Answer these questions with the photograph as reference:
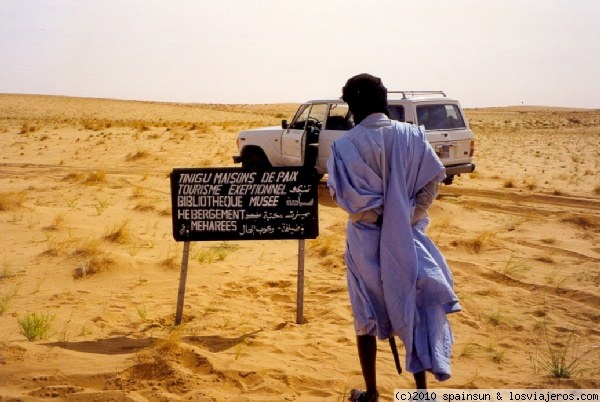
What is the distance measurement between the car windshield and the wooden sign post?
6.77 metres

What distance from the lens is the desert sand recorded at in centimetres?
431

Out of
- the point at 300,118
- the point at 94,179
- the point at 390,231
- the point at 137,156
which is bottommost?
the point at 94,179

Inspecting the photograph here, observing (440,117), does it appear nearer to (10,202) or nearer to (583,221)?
(583,221)

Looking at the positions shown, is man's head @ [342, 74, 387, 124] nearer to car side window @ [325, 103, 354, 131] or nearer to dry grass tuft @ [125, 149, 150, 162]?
car side window @ [325, 103, 354, 131]

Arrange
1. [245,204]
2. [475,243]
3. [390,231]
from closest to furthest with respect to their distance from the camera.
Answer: [390,231], [245,204], [475,243]

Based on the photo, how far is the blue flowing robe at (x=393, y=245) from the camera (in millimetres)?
3312

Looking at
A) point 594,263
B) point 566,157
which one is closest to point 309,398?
point 594,263

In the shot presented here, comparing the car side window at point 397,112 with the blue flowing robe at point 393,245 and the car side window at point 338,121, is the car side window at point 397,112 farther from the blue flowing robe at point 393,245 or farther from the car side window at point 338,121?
the blue flowing robe at point 393,245

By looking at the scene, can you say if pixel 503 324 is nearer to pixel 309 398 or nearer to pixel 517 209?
pixel 309 398

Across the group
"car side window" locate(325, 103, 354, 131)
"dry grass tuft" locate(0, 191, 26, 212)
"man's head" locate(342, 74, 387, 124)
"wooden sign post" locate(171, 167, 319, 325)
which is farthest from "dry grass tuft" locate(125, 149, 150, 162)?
"man's head" locate(342, 74, 387, 124)

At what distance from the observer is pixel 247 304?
20.1 feet

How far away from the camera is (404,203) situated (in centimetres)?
332

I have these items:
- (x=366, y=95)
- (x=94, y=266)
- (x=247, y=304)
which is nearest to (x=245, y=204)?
(x=247, y=304)

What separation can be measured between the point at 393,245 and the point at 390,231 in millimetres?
77
